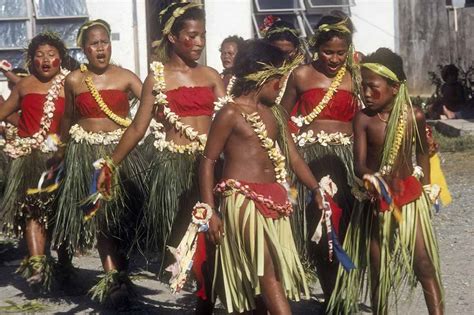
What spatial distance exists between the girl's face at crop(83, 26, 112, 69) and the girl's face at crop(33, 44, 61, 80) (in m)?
0.70

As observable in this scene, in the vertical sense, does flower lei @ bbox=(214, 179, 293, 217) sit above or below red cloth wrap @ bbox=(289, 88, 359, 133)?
below

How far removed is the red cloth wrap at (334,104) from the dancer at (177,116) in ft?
1.77

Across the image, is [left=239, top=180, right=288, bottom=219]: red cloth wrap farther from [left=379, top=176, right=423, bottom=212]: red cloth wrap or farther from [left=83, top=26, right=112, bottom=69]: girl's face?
[left=83, top=26, right=112, bottom=69]: girl's face

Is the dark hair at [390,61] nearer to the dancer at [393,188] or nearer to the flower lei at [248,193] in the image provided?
the dancer at [393,188]

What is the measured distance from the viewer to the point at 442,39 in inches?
758

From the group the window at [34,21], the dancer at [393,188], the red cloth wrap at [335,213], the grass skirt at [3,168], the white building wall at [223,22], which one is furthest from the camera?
the white building wall at [223,22]

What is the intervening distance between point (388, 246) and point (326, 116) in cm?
118

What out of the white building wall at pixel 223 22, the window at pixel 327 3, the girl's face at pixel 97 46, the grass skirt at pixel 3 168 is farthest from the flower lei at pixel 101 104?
the window at pixel 327 3

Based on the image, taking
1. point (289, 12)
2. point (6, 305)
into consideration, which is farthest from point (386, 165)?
point (289, 12)

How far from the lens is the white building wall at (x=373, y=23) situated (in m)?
16.3

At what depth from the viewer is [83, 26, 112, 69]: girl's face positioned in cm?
753

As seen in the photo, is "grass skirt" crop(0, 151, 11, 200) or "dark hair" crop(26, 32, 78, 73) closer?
"dark hair" crop(26, 32, 78, 73)

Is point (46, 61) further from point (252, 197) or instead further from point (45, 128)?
point (252, 197)

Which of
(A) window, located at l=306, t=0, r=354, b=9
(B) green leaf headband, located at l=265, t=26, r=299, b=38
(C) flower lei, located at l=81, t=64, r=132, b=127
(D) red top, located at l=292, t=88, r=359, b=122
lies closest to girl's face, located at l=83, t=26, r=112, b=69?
(C) flower lei, located at l=81, t=64, r=132, b=127
